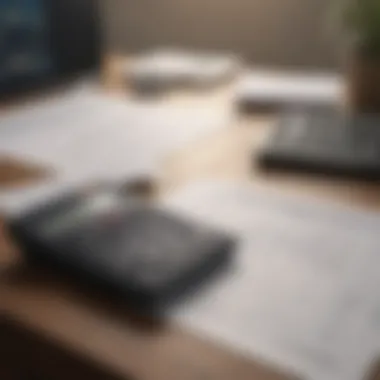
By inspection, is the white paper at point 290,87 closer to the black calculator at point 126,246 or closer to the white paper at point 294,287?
the white paper at point 294,287

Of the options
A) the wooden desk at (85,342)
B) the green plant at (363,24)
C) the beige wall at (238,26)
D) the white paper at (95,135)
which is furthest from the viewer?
the beige wall at (238,26)

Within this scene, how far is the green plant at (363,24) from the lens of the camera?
3.38 feet

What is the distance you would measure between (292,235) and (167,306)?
0.55 feet

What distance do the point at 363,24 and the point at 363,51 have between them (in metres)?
0.04

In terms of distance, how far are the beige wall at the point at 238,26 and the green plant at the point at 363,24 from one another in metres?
0.44

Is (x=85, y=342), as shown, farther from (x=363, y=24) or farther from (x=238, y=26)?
(x=238, y=26)

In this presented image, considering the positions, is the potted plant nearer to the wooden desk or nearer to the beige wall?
the beige wall

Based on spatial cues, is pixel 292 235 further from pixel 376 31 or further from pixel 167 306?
pixel 376 31

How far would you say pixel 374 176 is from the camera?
2.76 ft

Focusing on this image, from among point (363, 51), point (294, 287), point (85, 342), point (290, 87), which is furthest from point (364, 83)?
point (85, 342)

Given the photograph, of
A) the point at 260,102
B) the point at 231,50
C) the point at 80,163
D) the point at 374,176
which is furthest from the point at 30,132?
the point at 231,50

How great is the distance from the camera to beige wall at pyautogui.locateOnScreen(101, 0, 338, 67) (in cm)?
156

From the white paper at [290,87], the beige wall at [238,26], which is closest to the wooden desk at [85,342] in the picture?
the white paper at [290,87]

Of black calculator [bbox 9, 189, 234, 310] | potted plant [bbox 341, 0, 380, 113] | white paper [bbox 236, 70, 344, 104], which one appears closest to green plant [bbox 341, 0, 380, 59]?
potted plant [bbox 341, 0, 380, 113]
